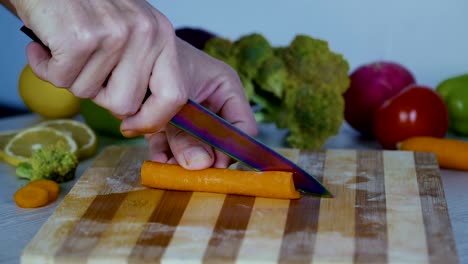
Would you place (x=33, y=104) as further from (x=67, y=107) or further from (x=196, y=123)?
(x=196, y=123)

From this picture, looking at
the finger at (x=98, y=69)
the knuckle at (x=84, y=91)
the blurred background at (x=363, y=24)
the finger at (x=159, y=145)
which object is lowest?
the blurred background at (x=363, y=24)

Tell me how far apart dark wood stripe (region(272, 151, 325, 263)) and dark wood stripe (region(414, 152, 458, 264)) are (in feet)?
0.65

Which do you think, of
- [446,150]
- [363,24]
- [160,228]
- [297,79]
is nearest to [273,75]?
A: [297,79]

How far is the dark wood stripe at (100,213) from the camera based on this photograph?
1.30 metres

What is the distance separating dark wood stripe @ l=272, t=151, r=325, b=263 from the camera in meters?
1.25

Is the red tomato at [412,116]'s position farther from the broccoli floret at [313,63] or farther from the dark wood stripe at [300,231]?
the dark wood stripe at [300,231]

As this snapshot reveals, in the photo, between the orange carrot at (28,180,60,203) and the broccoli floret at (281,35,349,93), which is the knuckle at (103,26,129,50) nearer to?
the orange carrot at (28,180,60,203)

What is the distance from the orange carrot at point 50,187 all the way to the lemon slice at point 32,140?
248 millimetres

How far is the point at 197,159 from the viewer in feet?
5.18

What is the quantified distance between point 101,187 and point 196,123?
25 cm

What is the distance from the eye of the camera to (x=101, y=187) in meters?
1.59

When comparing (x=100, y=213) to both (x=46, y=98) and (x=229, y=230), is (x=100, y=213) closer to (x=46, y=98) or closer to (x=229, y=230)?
(x=229, y=230)

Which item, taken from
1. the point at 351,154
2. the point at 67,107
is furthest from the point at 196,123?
the point at 67,107

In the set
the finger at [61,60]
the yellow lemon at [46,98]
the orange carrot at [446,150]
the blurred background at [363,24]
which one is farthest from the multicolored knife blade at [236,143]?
the blurred background at [363,24]
